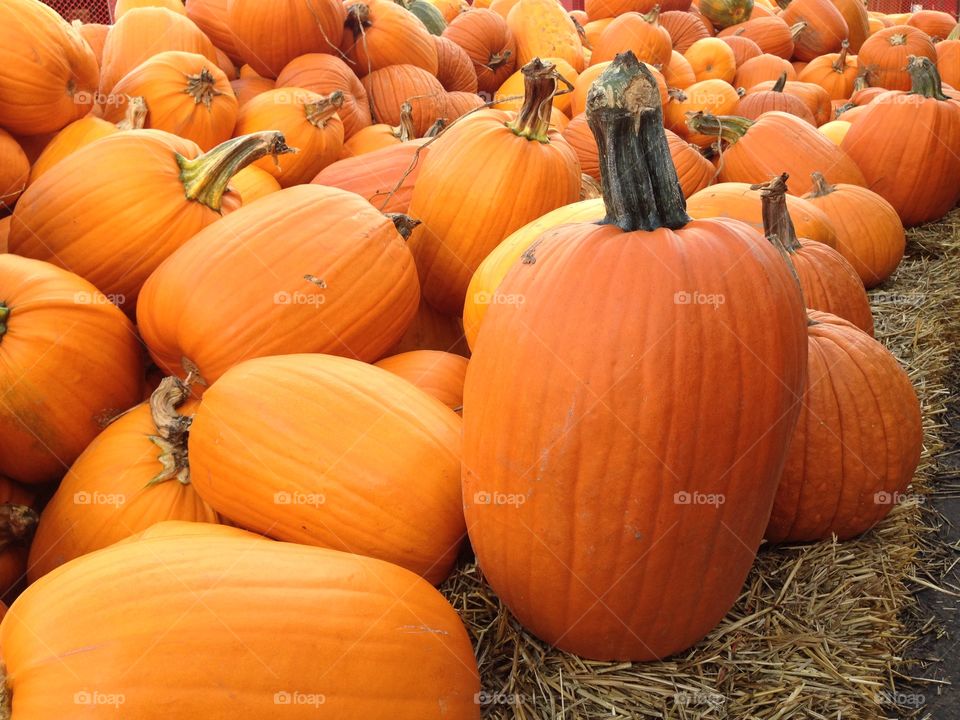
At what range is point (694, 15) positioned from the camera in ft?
19.9

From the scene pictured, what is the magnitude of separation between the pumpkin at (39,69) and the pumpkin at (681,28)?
4.62m

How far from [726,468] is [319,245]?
A: 3.71 ft

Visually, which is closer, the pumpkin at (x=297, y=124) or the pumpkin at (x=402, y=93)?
the pumpkin at (x=297, y=124)

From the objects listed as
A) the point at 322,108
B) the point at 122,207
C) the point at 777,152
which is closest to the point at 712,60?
the point at 777,152

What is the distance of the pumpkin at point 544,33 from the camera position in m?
5.06

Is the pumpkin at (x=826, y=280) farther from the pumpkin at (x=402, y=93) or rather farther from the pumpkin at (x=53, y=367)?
the pumpkin at (x=402, y=93)

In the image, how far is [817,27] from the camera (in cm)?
618

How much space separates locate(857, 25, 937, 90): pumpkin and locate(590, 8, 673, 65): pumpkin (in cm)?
174

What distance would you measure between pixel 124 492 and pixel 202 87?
168 centimetres

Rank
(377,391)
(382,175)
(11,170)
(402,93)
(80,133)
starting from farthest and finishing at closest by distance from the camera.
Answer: (402,93) → (382,175) → (80,133) → (11,170) → (377,391)

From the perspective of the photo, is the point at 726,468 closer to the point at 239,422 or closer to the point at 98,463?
the point at 239,422

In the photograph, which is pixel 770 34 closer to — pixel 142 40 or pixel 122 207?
pixel 142 40

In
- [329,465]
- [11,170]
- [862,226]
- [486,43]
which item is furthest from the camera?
[486,43]

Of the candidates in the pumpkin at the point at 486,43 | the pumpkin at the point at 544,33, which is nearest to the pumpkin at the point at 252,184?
the pumpkin at the point at 486,43
